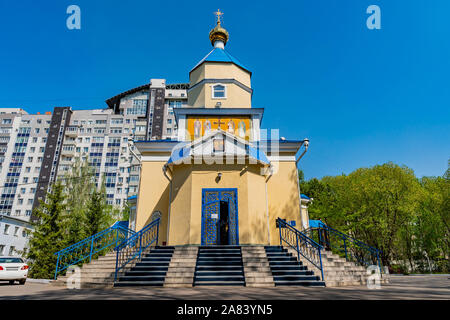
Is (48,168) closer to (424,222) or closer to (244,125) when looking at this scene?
(244,125)

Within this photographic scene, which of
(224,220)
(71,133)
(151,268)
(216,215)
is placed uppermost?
(71,133)

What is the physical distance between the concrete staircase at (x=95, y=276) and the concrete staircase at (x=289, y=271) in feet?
16.6

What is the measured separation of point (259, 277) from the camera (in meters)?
7.98

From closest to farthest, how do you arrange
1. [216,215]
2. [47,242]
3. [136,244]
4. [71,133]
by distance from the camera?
[136,244] → [216,215] → [47,242] → [71,133]

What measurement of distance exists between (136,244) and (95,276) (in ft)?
6.80

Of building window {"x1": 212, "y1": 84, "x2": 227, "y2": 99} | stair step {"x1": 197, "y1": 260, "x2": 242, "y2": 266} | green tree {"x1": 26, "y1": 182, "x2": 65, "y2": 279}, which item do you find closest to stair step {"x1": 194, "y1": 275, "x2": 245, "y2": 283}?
stair step {"x1": 197, "y1": 260, "x2": 242, "y2": 266}

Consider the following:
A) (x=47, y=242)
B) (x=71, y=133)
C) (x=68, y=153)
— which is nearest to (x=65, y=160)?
(x=68, y=153)

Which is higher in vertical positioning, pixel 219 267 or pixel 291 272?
pixel 219 267

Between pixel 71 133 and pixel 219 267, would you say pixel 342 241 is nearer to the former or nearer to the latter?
pixel 219 267

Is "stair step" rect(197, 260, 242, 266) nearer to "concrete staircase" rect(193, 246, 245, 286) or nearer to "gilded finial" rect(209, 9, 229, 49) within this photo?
"concrete staircase" rect(193, 246, 245, 286)

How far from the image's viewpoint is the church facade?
10.7 meters

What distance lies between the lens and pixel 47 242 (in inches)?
691
